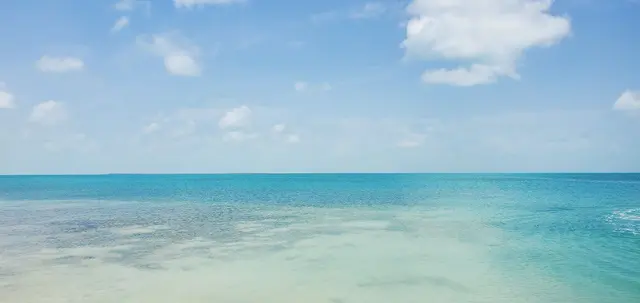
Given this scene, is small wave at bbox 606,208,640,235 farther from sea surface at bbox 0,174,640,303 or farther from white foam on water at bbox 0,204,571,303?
white foam on water at bbox 0,204,571,303

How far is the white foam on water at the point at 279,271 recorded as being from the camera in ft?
43.7

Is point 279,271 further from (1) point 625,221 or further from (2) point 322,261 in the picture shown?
(1) point 625,221

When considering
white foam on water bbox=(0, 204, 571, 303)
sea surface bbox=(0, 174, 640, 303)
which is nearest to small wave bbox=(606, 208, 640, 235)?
sea surface bbox=(0, 174, 640, 303)

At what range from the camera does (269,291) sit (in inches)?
538

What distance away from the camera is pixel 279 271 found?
16078 mm

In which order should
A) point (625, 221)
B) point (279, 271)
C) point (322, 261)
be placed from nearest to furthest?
point (279, 271), point (322, 261), point (625, 221)

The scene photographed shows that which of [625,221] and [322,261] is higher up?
[625,221]

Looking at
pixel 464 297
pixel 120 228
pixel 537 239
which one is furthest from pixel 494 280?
pixel 120 228

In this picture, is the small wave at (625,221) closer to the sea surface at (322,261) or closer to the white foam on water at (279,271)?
the sea surface at (322,261)

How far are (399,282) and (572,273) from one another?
5831mm

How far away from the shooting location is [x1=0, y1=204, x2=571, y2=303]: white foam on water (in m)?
13.3

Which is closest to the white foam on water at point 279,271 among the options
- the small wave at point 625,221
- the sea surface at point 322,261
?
the sea surface at point 322,261

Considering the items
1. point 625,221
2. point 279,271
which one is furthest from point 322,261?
point 625,221

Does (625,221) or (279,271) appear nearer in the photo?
(279,271)
